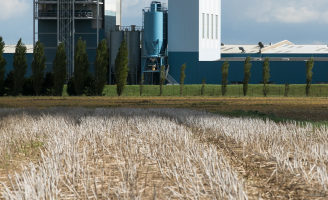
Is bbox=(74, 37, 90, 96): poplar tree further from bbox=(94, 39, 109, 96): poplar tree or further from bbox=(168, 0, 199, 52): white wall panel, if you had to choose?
bbox=(168, 0, 199, 52): white wall panel

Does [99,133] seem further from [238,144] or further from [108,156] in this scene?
[238,144]

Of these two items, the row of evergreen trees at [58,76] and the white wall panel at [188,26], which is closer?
the row of evergreen trees at [58,76]

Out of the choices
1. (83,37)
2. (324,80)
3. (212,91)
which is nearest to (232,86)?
(212,91)

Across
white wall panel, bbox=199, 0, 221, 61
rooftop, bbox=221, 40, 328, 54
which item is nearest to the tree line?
white wall panel, bbox=199, 0, 221, 61

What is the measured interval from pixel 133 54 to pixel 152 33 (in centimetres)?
463

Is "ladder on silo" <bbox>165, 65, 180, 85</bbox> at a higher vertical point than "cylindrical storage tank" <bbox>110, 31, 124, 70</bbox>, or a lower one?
lower

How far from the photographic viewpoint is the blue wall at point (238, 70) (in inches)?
2502

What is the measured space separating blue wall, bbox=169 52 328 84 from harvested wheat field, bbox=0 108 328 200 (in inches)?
2068

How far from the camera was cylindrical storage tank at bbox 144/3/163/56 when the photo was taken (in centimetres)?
6284

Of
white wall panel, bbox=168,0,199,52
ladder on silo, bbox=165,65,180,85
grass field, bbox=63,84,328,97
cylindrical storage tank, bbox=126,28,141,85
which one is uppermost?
white wall panel, bbox=168,0,199,52

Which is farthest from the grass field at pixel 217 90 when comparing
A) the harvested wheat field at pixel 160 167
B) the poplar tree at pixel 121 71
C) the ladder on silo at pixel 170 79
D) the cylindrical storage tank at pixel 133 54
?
the harvested wheat field at pixel 160 167

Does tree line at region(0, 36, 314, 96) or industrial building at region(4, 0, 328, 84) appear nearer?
tree line at region(0, 36, 314, 96)

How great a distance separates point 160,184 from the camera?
5.75 meters

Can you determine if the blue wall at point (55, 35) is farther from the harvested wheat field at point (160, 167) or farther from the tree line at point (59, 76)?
the harvested wheat field at point (160, 167)
